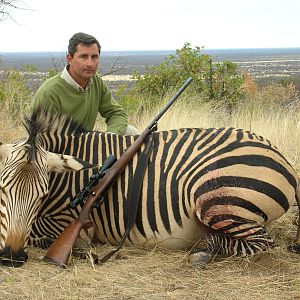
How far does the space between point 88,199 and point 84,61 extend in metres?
1.66

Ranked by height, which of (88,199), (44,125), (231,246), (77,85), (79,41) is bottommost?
(231,246)

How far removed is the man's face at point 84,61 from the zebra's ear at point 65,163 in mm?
1491

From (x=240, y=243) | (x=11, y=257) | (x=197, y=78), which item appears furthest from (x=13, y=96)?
(x=240, y=243)

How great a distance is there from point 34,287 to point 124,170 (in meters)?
1.09

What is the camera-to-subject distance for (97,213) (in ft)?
13.4

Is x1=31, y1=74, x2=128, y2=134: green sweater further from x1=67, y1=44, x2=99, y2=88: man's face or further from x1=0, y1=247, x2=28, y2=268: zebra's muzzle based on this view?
x1=0, y1=247, x2=28, y2=268: zebra's muzzle

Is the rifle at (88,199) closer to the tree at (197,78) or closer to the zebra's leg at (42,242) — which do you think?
the zebra's leg at (42,242)

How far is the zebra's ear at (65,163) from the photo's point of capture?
3.80 meters

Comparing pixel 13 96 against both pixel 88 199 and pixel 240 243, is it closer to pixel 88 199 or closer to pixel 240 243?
pixel 88 199

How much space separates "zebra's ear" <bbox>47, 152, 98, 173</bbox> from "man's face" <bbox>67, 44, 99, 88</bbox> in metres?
1.49

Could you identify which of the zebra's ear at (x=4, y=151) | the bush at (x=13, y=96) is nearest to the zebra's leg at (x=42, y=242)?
the zebra's ear at (x=4, y=151)

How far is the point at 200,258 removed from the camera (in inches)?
149

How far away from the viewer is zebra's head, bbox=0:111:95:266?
3.45 meters

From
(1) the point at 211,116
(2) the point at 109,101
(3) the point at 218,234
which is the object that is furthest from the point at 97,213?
(1) the point at 211,116
